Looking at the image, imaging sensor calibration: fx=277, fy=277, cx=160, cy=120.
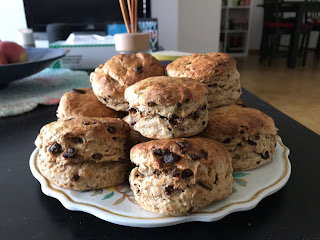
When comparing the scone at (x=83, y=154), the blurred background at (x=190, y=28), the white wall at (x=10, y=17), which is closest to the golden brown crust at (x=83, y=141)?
the scone at (x=83, y=154)

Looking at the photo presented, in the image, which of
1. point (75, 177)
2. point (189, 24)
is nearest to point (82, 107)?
point (75, 177)

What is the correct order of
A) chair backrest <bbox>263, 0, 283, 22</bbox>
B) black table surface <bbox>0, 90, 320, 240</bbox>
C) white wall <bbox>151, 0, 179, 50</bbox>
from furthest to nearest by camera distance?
chair backrest <bbox>263, 0, 283, 22</bbox>, white wall <bbox>151, 0, 179, 50</bbox>, black table surface <bbox>0, 90, 320, 240</bbox>

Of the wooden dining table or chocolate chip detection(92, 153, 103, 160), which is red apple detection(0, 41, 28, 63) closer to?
chocolate chip detection(92, 153, 103, 160)

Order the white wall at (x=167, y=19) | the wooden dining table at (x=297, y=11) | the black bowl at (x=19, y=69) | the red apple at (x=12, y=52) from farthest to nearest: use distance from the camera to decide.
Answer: the wooden dining table at (x=297, y=11)
the white wall at (x=167, y=19)
the red apple at (x=12, y=52)
the black bowl at (x=19, y=69)

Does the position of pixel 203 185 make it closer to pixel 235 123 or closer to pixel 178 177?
pixel 178 177

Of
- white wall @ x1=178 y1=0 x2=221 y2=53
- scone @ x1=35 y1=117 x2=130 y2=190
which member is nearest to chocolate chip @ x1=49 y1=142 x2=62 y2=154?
scone @ x1=35 y1=117 x2=130 y2=190

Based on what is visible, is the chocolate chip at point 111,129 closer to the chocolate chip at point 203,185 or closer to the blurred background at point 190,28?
the chocolate chip at point 203,185
